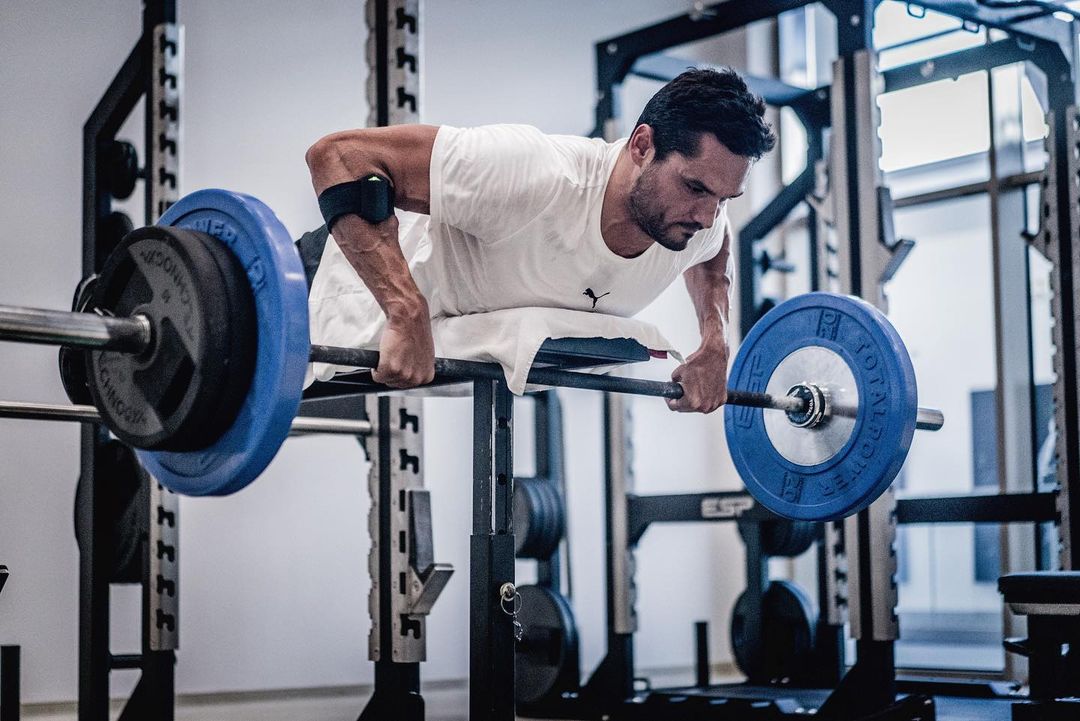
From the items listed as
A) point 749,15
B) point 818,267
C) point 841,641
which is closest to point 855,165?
point 749,15

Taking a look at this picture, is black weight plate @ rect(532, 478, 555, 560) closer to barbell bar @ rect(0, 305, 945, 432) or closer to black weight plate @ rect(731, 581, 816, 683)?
black weight plate @ rect(731, 581, 816, 683)

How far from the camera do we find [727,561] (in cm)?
546

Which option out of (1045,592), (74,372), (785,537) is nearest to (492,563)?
(74,372)

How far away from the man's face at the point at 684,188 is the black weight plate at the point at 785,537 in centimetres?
203

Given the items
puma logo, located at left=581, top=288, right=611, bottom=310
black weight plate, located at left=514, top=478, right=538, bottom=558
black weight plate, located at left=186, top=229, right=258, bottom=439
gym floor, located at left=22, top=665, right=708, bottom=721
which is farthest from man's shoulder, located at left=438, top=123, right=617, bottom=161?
gym floor, located at left=22, top=665, right=708, bottom=721

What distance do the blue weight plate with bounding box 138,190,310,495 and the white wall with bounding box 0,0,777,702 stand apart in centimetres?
195

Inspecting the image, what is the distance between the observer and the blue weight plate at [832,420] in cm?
252

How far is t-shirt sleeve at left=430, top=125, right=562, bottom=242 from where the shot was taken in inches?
82.6

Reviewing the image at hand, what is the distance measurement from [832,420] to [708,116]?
2.47ft


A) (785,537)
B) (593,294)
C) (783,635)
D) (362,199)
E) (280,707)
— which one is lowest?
(280,707)

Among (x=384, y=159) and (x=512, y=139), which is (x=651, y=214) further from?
(x=384, y=159)

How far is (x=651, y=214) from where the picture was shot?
7.28 ft

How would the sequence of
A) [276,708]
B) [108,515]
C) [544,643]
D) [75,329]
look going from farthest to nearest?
[544,643] → [276,708] → [108,515] → [75,329]

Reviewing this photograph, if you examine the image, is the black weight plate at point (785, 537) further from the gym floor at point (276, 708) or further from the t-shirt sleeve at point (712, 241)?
the t-shirt sleeve at point (712, 241)
